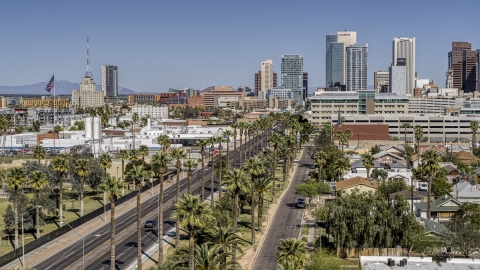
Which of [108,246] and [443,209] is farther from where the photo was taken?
[443,209]

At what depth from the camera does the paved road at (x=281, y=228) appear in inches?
2643

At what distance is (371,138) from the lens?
193 metres

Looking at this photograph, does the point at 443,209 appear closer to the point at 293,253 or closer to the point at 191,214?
the point at 293,253

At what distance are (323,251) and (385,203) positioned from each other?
361 inches

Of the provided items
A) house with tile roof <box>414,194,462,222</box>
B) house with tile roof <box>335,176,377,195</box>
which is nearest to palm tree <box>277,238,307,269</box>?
house with tile roof <box>414,194,462,222</box>

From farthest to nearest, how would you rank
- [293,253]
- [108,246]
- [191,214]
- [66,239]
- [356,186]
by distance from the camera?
[356,186]
[66,239]
[108,246]
[293,253]
[191,214]

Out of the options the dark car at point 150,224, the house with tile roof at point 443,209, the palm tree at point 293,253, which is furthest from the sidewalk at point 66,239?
the house with tile roof at point 443,209

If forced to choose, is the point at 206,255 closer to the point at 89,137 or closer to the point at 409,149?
the point at 409,149

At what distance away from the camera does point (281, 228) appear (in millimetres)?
82688

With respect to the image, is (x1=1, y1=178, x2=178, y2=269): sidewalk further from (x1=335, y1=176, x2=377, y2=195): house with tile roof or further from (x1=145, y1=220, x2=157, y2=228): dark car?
(x1=335, y1=176, x2=377, y2=195): house with tile roof

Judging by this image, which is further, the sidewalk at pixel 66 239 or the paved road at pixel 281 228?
the sidewalk at pixel 66 239

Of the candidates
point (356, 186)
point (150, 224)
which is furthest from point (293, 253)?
point (356, 186)

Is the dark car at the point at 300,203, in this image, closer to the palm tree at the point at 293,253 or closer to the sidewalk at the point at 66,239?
the sidewalk at the point at 66,239

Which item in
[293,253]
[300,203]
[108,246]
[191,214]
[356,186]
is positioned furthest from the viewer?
[356,186]
